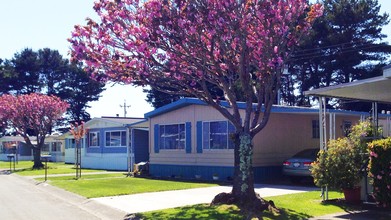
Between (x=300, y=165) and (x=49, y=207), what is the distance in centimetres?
968

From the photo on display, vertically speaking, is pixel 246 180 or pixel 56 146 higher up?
pixel 246 180

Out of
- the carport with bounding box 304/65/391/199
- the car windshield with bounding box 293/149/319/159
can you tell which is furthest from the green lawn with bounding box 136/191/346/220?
the car windshield with bounding box 293/149/319/159

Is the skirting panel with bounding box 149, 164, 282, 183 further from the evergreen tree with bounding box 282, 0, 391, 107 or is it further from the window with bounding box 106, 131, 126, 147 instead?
the evergreen tree with bounding box 282, 0, 391, 107

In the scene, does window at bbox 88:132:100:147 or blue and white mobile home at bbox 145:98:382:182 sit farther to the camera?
window at bbox 88:132:100:147

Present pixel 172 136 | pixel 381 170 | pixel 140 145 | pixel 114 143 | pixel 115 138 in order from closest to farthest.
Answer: pixel 381 170
pixel 172 136
pixel 140 145
pixel 115 138
pixel 114 143

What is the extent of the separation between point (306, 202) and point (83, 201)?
7114mm

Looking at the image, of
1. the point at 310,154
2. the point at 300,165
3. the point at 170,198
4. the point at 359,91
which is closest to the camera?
the point at 359,91

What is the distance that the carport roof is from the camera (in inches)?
472

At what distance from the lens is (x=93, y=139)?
1460 inches

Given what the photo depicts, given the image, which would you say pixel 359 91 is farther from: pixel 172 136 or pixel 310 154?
pixel 172 136

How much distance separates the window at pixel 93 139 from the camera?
1432 inches

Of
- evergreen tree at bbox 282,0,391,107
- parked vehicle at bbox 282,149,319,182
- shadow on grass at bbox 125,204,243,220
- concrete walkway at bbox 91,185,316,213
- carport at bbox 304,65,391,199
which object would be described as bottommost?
concrete walkway at bbox 91,185,316,213

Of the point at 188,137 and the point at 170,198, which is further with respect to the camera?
the point at 188,137

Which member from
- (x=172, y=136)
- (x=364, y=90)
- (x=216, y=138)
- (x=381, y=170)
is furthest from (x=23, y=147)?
(x=381, y=170)
